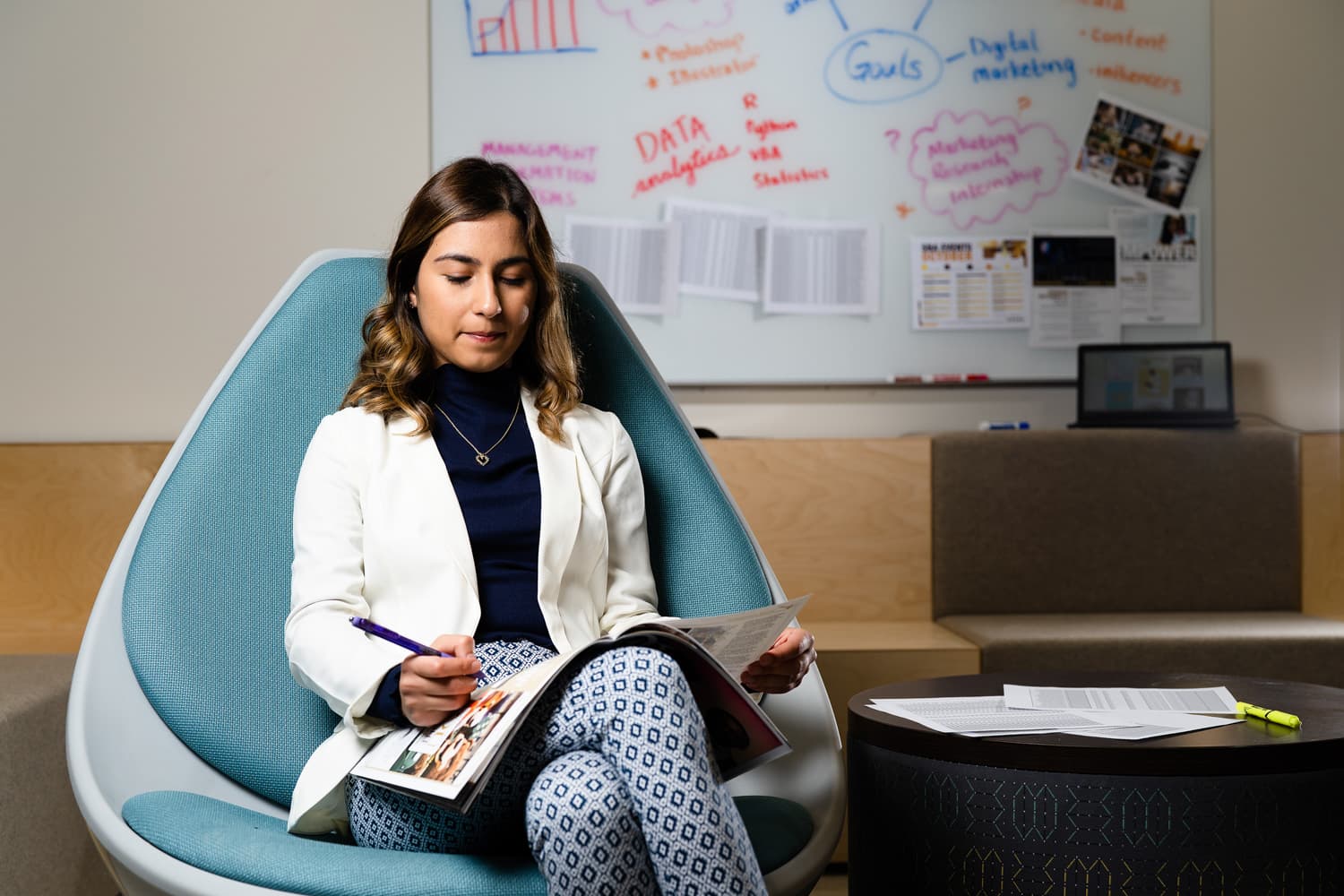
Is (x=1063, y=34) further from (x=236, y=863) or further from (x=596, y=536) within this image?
(x=236, y=863)

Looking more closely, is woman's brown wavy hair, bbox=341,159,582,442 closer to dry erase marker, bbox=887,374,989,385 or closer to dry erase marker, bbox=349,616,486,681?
dry erase marker, bbox=349,616,486,681

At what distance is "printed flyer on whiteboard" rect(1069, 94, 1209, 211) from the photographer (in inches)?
98.3

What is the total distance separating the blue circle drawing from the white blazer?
4.75 ft

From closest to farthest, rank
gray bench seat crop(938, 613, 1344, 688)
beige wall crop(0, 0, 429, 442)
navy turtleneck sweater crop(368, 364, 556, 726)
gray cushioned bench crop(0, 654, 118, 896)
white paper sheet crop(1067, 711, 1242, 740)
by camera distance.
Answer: white paper sheet crop(1067, 711, 1242, 740) < navy turtleneck sweater crop(368, 364, 556, 726) < gray cushioned bench crop(0, 654, 118, 896) < gray bench seat crop(938, 613, 1344, 688) < beige wall crop(0, 0, 429, 442)

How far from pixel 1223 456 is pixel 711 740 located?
63.9 inches

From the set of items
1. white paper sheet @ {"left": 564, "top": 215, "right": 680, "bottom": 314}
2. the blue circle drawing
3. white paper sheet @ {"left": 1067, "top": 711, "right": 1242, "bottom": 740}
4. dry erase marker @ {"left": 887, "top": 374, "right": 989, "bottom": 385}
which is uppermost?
the blue circle drawing

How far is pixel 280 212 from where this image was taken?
2.42 meters

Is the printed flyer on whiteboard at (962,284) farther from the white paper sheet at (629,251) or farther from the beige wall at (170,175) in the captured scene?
the beige wall at (170,175)

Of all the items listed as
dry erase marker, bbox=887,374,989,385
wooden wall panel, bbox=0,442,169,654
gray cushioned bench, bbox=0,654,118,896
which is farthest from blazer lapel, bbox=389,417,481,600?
dry erase marker, bbox=887,374,989,385

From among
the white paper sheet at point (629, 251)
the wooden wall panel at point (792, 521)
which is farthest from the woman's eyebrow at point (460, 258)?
the white paper sheet at point (629, 251)

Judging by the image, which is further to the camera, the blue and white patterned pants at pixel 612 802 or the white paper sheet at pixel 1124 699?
the white paper sheet at pixel 1124 699

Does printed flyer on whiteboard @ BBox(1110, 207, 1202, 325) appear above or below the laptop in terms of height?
above

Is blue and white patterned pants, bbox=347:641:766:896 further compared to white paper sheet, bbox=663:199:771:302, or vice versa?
white paper sheet, bbox=663:199:771:302

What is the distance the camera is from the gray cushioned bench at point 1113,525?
224 cm
